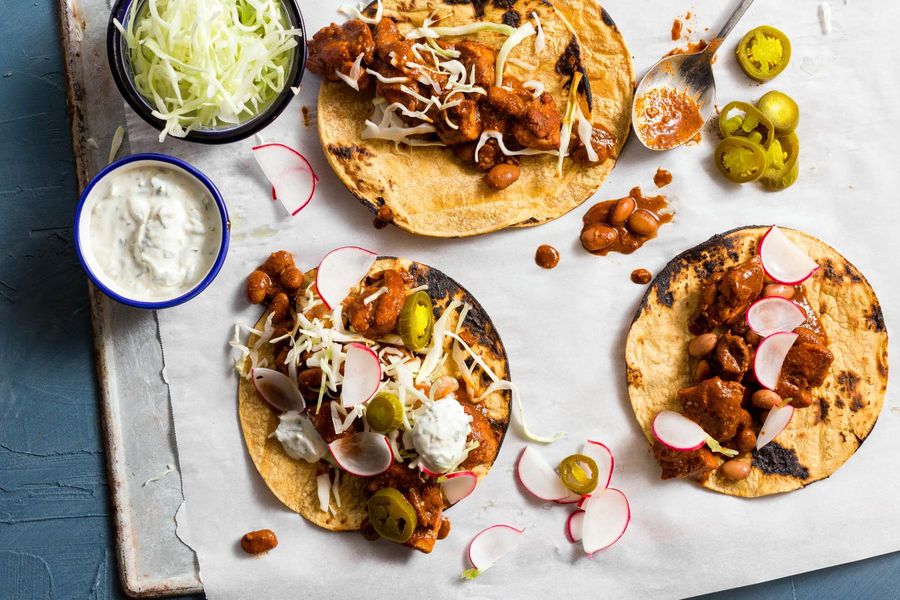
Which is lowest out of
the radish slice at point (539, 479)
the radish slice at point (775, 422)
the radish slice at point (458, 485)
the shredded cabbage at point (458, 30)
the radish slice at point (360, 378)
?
the radish slice at point (539, 479)

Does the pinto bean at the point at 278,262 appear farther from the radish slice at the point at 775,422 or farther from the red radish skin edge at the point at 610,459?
the radish slice at the point at 775,422

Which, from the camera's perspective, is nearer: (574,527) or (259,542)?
(259,542)

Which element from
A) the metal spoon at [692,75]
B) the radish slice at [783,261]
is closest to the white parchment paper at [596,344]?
the metal spoon at [692,75]

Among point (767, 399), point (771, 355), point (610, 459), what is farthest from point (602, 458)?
point (771, 355)

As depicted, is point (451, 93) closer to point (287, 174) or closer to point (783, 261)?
point (287, 174)

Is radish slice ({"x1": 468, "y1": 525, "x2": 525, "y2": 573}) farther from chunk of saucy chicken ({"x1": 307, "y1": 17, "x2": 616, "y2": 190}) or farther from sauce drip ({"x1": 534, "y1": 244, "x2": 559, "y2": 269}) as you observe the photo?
chunk of saucy chicken ({"x1": 307, "y1": 17, "x2": 616, "y2": 190})

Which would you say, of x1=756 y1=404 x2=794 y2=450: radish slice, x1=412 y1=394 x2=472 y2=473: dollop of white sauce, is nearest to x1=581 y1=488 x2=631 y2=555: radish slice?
x1=756 y1=404 x2=794 y2=450: radish slice

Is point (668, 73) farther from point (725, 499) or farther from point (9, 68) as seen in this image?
point (9, 68)

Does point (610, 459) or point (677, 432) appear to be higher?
point (677, 432)
